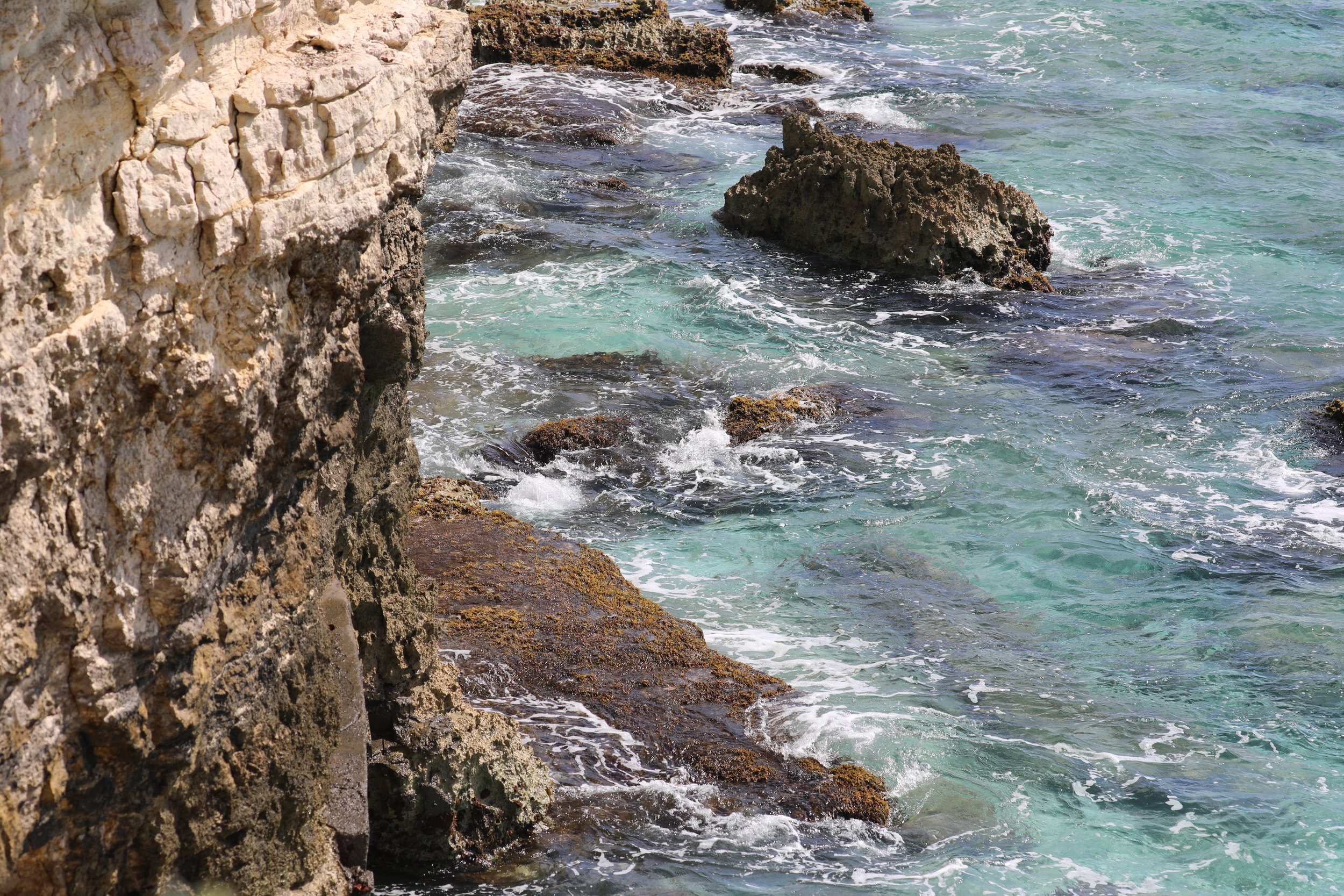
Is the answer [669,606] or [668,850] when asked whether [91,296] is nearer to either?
[668,850]

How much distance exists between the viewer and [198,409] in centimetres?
359

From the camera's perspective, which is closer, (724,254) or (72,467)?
(72,467)

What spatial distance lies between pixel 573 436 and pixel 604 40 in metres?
15.6

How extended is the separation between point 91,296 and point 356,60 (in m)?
1.38

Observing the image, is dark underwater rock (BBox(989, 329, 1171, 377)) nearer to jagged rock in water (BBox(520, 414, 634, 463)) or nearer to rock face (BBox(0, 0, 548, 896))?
jagged rock in water (BBox(520, 414, 634, 463))

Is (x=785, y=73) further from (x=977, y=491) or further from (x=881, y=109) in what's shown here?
(x=977, y=491)

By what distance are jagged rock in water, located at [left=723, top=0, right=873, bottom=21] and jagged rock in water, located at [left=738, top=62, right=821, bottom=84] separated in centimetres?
501

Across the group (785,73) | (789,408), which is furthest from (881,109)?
(789,408)

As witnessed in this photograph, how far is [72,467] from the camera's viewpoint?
10.4ft

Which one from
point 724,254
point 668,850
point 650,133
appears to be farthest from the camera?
point 650,133

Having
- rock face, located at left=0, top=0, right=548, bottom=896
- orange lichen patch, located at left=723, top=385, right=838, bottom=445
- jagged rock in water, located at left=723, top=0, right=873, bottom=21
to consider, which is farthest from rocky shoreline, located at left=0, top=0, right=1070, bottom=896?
jagged rock in water, located at left=723, top=0, right=873, bottom=21

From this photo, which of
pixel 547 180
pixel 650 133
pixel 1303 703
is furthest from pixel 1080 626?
pixel 650 133

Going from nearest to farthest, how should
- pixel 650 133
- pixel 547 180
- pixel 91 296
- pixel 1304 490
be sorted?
pixel 91 296
pixel 1304 490
pixel 547 180
pixel 650 133

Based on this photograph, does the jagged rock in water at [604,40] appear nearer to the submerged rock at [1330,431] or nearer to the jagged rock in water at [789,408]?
the jagged rock in water at [789,408]
